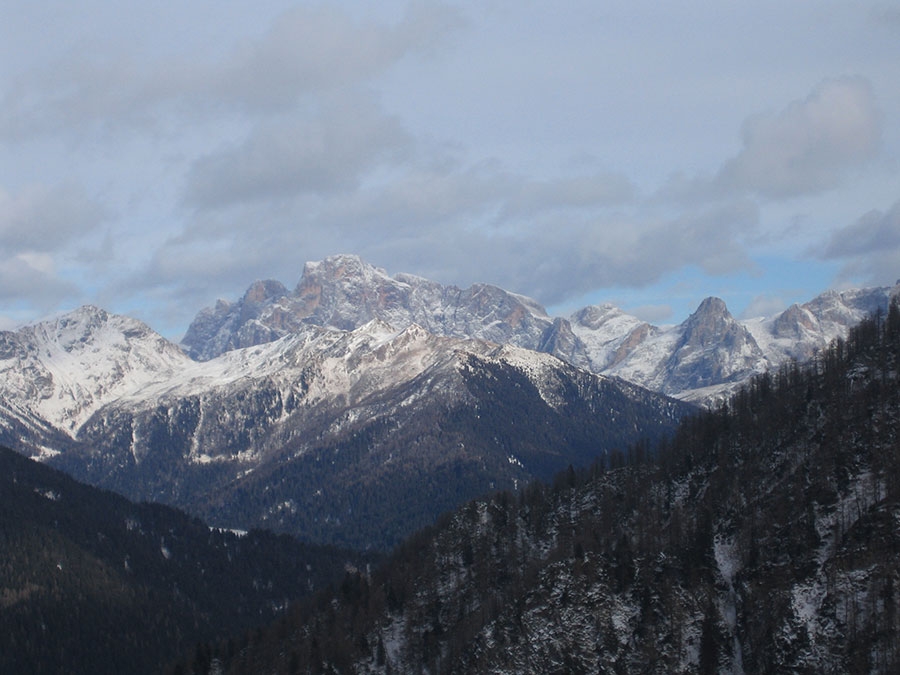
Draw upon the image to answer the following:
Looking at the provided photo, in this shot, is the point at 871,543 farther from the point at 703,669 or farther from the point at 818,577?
the point at 703,669

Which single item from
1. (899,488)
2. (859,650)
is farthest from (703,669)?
(899,488)

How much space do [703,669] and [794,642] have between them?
718 inches

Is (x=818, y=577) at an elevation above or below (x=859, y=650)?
above

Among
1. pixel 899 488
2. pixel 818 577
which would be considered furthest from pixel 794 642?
pixel 899 488

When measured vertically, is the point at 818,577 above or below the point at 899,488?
below

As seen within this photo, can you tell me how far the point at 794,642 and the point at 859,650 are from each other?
13.3 metres

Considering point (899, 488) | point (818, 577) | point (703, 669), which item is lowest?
point (703, 669)

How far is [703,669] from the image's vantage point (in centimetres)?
19988

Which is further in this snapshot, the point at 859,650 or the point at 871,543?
the point at 871,543

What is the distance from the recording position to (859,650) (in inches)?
7037

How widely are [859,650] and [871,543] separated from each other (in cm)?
2015

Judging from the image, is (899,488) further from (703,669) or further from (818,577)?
(703,669)

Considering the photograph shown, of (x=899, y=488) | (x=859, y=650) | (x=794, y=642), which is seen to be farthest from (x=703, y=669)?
(x=899, y=488)

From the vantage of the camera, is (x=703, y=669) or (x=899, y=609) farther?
(x=703, y=669)
